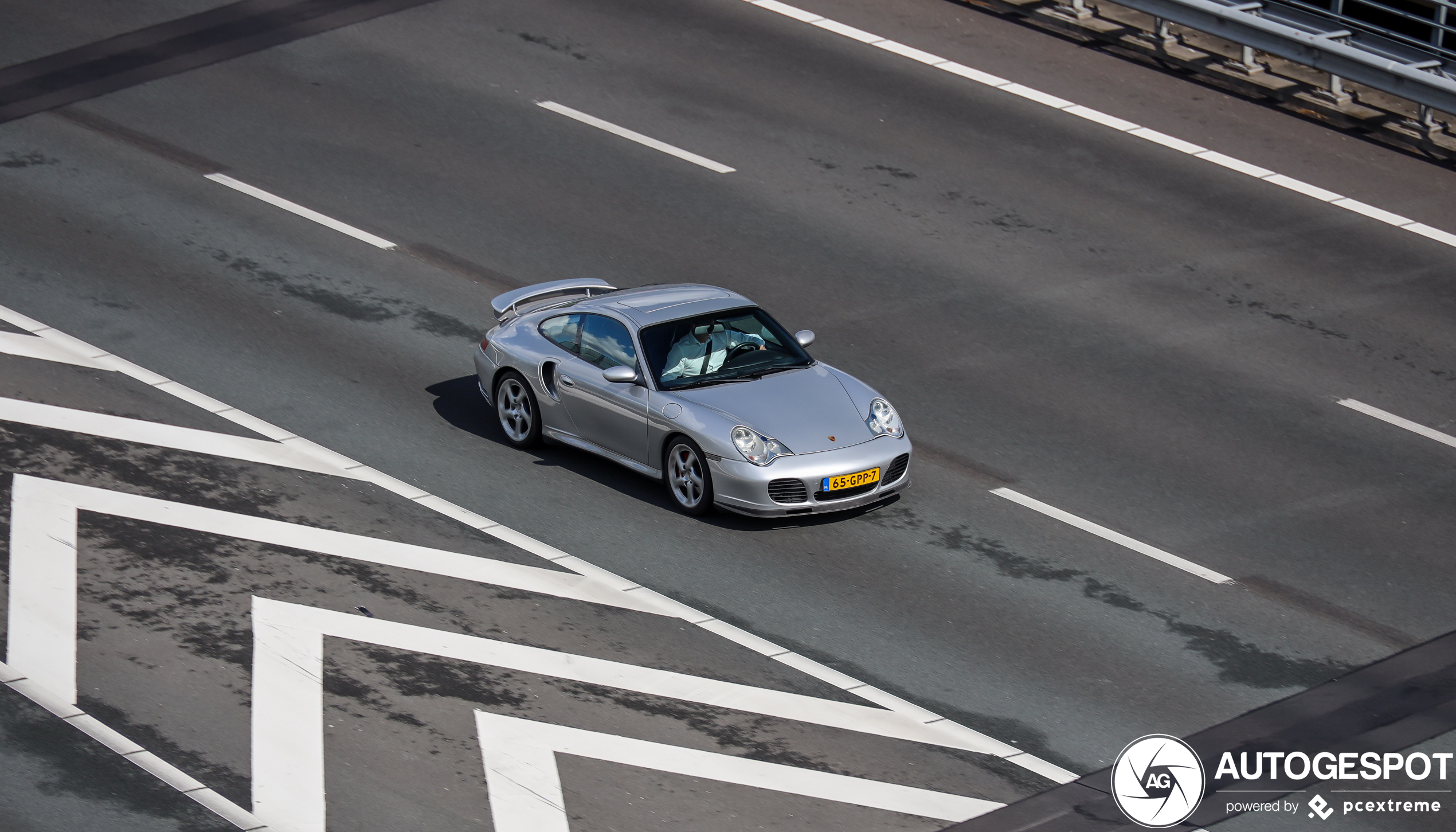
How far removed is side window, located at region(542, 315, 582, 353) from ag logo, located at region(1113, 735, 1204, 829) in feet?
18.9

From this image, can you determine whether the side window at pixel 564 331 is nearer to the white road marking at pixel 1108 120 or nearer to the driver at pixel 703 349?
the driver at pixel 703 349

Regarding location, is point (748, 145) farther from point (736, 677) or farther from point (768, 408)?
point (736, 677)

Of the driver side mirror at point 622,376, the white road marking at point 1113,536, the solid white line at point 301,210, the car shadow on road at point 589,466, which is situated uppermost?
the driver side mirror at point 622,376

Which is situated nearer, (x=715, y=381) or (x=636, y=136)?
(x=715, y=381)

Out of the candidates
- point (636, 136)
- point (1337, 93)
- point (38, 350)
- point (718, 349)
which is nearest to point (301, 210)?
point (38, 350)

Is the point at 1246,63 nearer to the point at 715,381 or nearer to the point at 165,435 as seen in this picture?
the point at 715,381

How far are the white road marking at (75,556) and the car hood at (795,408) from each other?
172cm

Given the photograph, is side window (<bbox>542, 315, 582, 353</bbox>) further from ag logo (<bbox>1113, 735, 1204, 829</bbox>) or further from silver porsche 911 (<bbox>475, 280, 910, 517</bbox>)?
ag logo (<bbox>1113, 735, 1204, 829</bbox>)

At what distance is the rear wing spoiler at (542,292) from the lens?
1517 centimetres

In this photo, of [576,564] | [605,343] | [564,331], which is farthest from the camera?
[564,331]

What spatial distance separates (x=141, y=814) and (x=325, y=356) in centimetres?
660

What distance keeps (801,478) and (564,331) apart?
8.74 feet

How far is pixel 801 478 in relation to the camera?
12.9m

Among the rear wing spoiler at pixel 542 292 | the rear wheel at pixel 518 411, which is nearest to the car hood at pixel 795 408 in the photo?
the rear wheel at pixel 518 411
